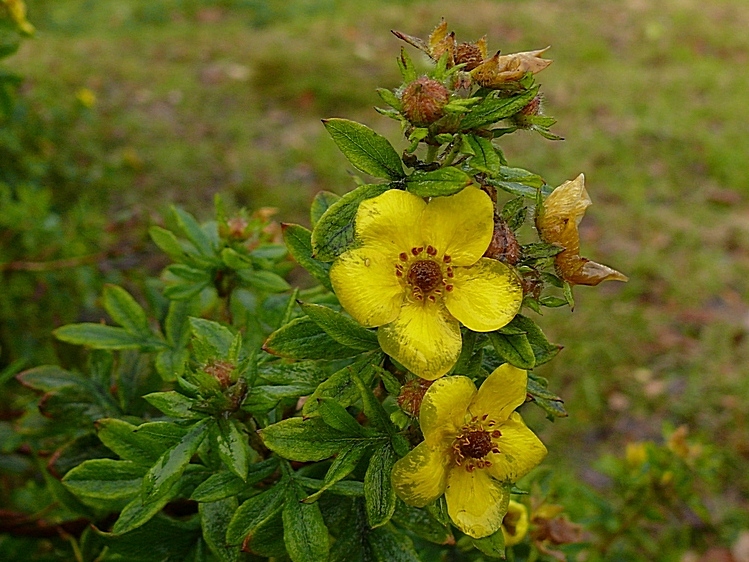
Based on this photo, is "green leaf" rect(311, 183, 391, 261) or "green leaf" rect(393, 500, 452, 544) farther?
"green leaf" rect(393, 500, 452, 544)

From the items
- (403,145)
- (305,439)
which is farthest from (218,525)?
(403,145)

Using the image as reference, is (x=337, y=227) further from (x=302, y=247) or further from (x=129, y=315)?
(x=129, y=315)

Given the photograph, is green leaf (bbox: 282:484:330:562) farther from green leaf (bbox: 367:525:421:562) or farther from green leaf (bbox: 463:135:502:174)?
green leaf (bbox: 463:135:502:174)

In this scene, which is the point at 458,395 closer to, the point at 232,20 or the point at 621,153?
the point at 621,153

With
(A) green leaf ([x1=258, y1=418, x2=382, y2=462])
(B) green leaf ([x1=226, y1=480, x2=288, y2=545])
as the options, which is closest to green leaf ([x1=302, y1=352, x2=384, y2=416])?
(A) green leaf ([x1=258, y1=418, x2=382, y2=462])

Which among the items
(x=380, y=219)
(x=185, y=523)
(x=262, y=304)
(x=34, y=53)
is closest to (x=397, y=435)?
(x=380, y=219)

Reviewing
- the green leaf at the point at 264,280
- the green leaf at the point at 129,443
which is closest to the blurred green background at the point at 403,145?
the green leaf at the point at 264,280
